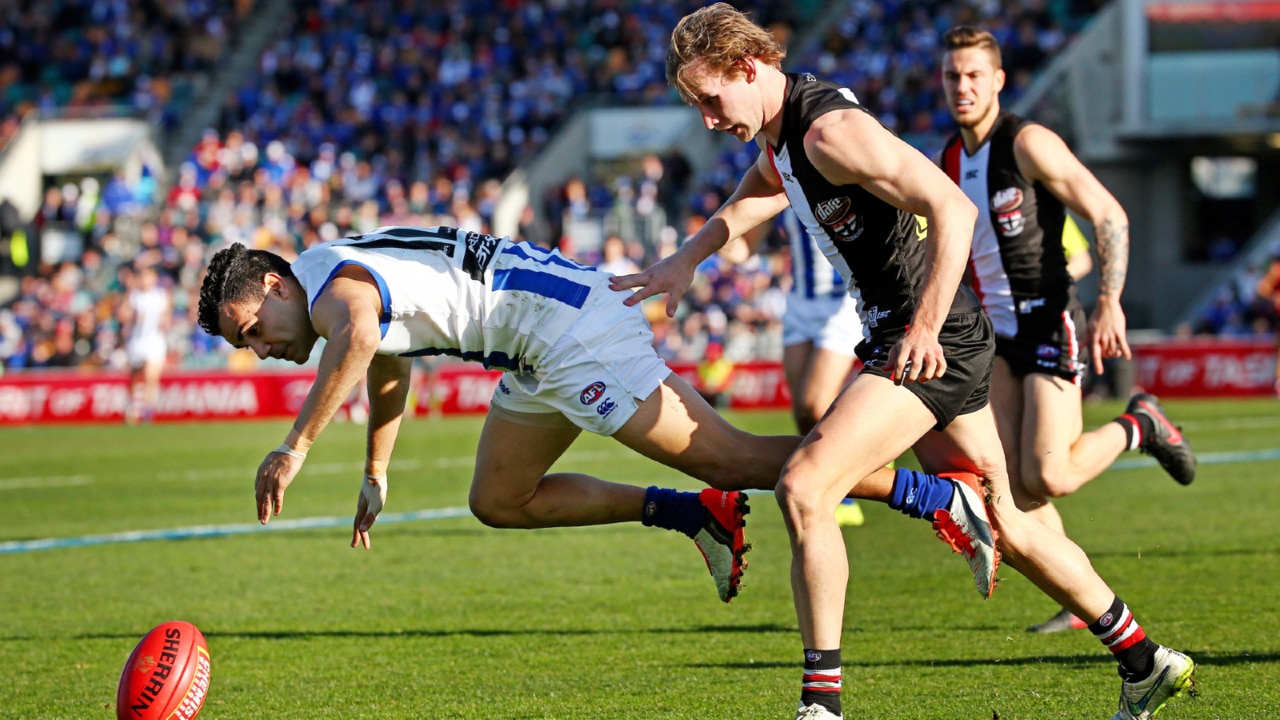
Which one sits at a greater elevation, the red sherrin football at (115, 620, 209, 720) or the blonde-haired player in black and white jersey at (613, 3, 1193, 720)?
the blonde-haired player in black and white jersey at (613, 3, 1193, 720)

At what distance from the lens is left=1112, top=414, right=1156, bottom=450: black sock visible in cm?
724

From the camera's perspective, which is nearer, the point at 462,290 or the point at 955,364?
the point at 955,364

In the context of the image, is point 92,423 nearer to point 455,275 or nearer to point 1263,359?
point 1263,359

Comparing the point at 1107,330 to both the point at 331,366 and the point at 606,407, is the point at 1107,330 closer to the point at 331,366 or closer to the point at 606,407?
the point at 606,407

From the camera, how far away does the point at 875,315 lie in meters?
5.08

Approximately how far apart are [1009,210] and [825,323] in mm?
2563

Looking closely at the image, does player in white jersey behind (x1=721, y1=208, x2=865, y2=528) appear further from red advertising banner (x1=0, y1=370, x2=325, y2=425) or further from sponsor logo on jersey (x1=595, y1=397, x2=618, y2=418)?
red advertising banner (x1=0, y1=370, x2=325, y2=425)

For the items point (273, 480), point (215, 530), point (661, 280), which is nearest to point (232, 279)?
point (273, 480)

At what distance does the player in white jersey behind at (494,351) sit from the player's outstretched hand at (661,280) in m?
0.07

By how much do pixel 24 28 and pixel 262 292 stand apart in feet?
123

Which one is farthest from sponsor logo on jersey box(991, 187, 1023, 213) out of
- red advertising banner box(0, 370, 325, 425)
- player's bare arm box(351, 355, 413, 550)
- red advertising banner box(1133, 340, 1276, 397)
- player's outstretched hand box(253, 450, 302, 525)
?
red advertising banner box(0, 370, 325, 425)

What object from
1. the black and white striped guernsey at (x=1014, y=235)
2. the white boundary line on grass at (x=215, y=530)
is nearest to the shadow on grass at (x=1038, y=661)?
the black and white striped guernsey at (x=1014, y=235)

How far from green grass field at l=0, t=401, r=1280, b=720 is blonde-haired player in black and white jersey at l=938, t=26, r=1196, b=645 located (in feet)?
2.43

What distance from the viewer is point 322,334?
503 cm
